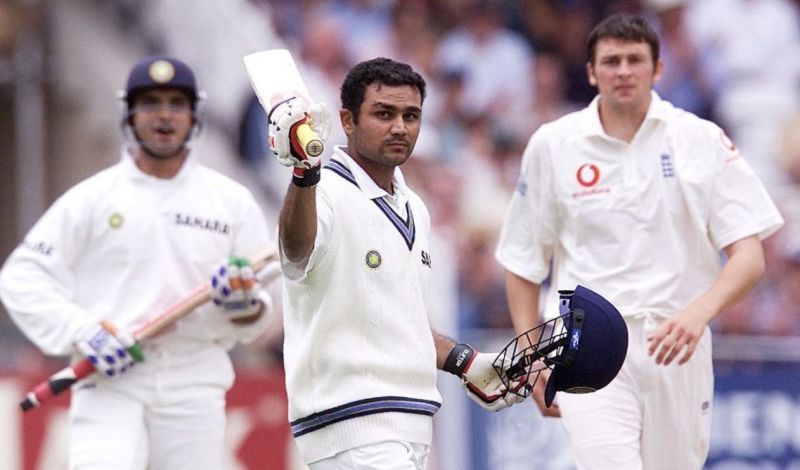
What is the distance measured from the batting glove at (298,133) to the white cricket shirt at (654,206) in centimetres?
192

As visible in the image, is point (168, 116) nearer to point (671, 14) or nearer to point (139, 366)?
point (139, 366)

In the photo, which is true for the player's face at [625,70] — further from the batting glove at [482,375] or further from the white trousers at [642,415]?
the batting glove at [482,375]

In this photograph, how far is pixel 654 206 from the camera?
242 inches

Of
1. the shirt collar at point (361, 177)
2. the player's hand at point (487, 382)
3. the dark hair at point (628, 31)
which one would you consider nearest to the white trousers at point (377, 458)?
the player's hand at point (487, 382)

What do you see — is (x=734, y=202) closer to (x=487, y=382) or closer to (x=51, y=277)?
(x=487, y=382)

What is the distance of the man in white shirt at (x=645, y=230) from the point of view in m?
6.04

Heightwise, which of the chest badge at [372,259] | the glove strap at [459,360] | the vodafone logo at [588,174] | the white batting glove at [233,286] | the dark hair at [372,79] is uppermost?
the dark hair at [372,79]

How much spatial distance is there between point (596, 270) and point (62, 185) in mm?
7087

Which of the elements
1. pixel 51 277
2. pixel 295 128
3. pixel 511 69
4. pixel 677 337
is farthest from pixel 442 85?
pixel 295 128

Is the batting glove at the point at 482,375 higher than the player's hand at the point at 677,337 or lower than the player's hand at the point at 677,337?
lower

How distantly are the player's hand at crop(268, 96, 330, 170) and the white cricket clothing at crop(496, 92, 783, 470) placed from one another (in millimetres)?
1931

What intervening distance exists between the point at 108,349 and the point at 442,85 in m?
5.66

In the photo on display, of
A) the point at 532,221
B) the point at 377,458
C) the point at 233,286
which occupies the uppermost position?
the point at 532,221

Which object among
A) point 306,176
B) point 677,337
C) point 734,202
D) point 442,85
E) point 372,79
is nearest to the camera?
point 306,176
